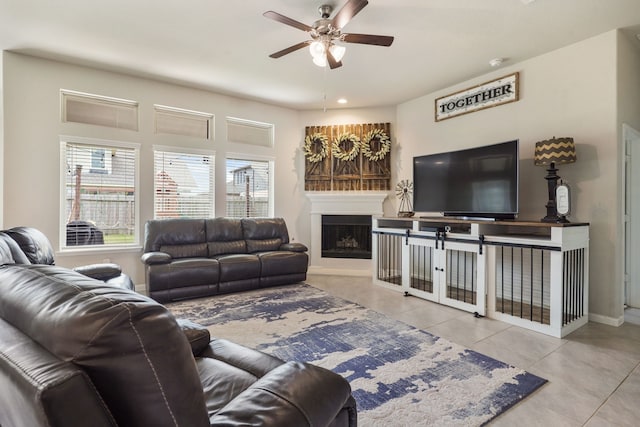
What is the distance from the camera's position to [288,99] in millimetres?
5371

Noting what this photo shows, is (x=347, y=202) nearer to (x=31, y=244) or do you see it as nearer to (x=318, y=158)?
(x=318, y=158)

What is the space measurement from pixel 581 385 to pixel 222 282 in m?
3.67

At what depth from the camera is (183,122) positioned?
16.2ft

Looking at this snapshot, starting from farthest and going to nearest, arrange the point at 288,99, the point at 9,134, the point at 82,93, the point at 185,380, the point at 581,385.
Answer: the point at 288,99
the point at 82,93
the point at 9,134
the point at 581,385
the point at 185,380

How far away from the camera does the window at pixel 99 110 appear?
13.6 feet

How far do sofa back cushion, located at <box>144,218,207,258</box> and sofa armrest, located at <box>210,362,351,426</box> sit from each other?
378 cm

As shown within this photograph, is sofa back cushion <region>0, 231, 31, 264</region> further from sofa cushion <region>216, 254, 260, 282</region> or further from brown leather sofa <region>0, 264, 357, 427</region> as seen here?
sofa cushion <region>216, 254, 260, 282</region>

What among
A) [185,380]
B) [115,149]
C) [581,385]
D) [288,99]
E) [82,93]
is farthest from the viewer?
[288,99]

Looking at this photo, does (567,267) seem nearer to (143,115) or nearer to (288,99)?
(288,99)

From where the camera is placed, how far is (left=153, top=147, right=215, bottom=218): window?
15.7 feet

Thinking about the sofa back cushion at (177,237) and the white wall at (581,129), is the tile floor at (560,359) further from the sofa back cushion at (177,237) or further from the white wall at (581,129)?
the sofa back cushion at (177,237)

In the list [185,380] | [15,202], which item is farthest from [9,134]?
[185,380]

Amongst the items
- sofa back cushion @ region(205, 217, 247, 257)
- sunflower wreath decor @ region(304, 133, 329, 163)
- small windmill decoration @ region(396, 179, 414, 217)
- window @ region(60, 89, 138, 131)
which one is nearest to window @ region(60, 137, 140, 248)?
window @ region(60, 89, 138, 131)

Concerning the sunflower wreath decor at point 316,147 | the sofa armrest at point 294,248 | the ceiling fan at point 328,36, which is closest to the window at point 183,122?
the sunflower wreath decor at point 316,147
